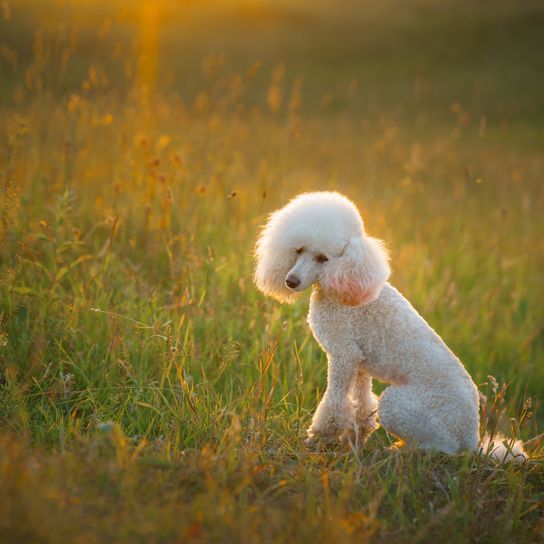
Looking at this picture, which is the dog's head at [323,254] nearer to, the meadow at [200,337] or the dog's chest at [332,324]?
the dog's chest at [332,324]

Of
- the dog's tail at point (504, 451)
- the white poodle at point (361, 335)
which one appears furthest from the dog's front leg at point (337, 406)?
the dog's tail at point (504, 451)

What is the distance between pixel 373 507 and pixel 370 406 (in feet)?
3.20

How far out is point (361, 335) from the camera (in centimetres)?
271

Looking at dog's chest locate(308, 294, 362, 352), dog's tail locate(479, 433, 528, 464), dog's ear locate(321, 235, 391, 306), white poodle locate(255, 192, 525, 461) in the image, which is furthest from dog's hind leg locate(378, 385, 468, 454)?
dog's ear locate(321, 235, 391, 306)

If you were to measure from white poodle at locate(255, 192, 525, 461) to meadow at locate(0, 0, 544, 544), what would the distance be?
0.13 metres

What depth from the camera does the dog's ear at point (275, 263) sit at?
2736mm

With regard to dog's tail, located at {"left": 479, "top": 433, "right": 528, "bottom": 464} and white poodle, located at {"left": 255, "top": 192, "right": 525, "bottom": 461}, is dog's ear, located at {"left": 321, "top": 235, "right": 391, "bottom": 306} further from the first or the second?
dog's tail, located at {"left": 479, "top": 433, "right": 528, "bottom": 464}

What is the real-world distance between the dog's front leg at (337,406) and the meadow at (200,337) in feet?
0.34

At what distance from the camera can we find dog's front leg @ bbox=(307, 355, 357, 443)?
267 cm

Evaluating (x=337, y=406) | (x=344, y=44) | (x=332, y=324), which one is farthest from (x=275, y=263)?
(x=344, y=44)

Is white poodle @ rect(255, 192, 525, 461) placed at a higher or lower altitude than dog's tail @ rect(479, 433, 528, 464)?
higher

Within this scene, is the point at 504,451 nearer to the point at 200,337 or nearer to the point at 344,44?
the point at 200,337

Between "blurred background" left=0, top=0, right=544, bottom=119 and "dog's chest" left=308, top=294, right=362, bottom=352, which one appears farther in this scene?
"blurred background" left=0, top=0, right=544, bottom=119

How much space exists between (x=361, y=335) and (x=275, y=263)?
21.1 inches
